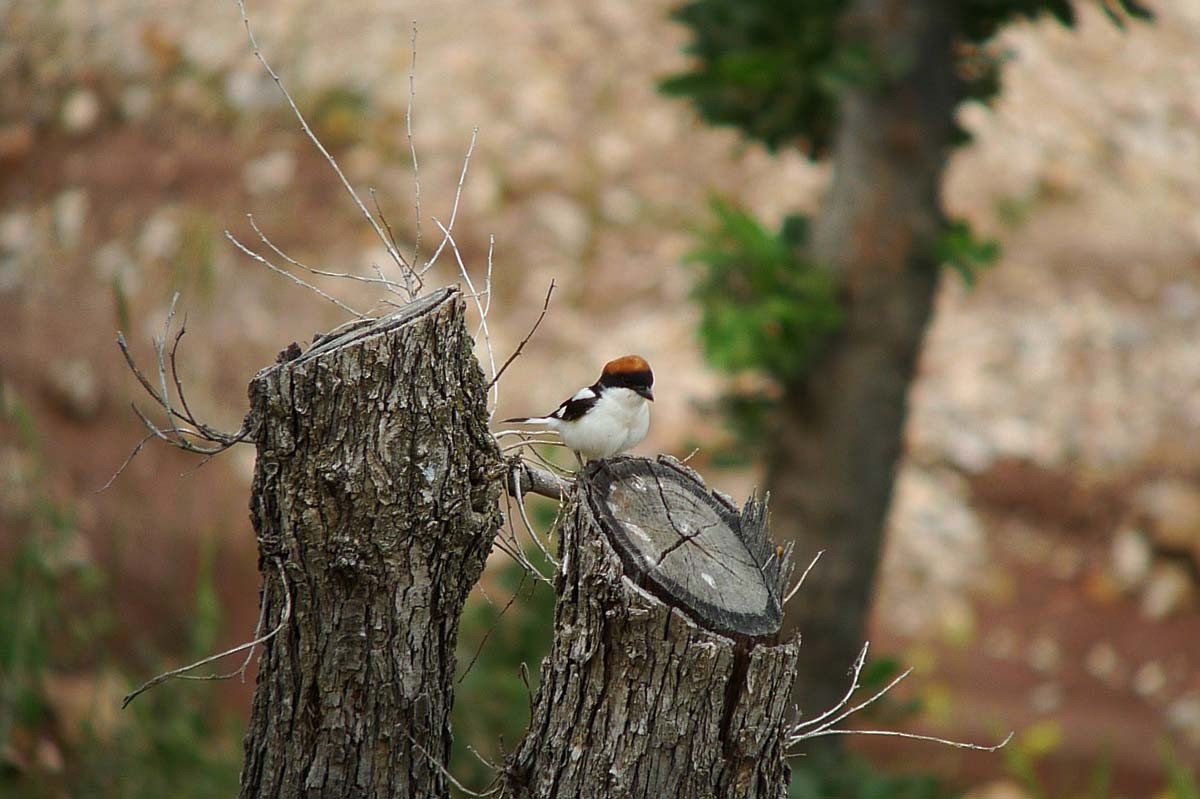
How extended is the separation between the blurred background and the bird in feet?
6.18

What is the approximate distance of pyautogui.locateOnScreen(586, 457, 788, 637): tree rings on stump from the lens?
2352 mm

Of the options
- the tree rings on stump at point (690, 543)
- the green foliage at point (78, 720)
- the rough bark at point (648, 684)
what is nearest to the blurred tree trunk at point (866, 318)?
the green foliage at point (78, 720)

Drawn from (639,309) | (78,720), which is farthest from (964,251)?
(639,309)

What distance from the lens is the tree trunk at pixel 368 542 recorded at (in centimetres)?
239

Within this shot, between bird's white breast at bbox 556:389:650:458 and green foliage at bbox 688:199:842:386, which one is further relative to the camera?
green foliage at bbox 688:199:842:386

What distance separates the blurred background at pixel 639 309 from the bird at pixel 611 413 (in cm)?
188

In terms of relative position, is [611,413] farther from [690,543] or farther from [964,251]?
[964,251]

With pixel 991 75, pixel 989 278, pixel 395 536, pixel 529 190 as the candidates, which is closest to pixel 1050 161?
pixel 989 278

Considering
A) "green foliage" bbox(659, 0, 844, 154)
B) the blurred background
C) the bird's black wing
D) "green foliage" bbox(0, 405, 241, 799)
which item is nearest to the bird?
A: the bird's black wing

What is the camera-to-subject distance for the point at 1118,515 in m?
9.15

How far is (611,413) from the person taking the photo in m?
3.24

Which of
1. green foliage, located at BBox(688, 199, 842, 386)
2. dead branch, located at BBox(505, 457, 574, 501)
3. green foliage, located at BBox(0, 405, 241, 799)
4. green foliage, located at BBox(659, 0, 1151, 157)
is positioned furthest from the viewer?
green foliage, located at BBox(688, 199, 842, 386)

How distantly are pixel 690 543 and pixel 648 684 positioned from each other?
0.33 meters

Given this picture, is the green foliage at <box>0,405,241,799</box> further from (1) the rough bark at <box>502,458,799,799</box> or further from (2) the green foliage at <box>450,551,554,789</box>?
(1) the rough bark at <box>502,458,799,799</box>
